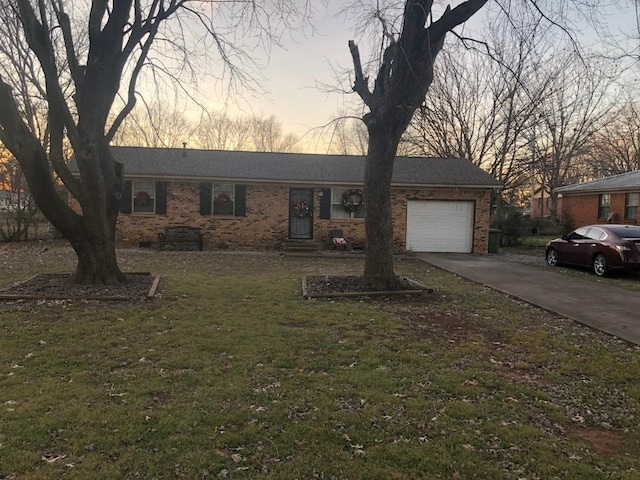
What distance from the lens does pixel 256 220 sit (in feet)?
57.9

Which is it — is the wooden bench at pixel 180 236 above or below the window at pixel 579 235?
below

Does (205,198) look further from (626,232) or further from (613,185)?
(613,185)

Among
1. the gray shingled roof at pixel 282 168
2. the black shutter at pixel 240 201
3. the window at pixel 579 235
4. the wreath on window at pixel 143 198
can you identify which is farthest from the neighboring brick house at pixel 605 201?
the wreath on window at pixel 143 198

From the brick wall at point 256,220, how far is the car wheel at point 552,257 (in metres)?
3.72

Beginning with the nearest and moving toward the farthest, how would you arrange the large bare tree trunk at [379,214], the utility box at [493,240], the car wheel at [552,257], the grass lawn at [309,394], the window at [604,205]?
the grass lawn at [309,394] → the large bare tree trunk at [379,214] → the car wheel at [552,257] → the utility box at [493,240] → the window at [604,205]

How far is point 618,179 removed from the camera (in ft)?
74.9

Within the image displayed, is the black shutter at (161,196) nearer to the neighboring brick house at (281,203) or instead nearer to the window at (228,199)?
the neighboring brick house at (281,203)

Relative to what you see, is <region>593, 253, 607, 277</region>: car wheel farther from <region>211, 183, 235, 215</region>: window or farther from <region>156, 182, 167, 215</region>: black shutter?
<region>156, 182, 167, 215</region>: black shutter

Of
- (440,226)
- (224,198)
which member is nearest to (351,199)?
(440,226)

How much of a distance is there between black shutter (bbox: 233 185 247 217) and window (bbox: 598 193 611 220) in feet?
56.7

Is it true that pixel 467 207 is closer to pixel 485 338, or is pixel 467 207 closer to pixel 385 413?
pixel 485 338

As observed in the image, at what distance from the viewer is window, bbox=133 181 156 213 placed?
685 inches

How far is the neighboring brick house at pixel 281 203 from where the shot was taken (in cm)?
A: 1739

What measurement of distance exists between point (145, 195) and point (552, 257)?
14.3m
